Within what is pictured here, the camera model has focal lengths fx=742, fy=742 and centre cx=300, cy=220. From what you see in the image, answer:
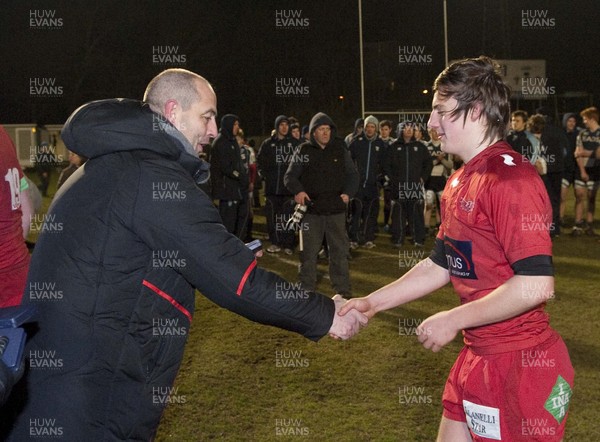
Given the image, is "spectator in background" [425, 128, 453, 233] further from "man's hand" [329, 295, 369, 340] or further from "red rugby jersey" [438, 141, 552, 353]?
"red rugby jersey" [438, 141, 552, 353]

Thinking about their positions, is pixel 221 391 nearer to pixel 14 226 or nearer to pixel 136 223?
pixel 14 226

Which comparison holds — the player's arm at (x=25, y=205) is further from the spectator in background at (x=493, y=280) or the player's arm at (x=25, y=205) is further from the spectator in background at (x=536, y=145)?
the spectator in background at (x=536, y=145)

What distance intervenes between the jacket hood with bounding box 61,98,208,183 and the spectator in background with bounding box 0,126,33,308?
1883 millimetres

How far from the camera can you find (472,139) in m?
2.87

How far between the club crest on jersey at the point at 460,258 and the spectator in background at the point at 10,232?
264 centimetres

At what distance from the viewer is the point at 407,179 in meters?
13.1

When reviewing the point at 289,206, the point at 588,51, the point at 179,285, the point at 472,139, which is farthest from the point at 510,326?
the point at 588,51

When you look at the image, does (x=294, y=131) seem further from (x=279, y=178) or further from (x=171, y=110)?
(x=171, y=110)

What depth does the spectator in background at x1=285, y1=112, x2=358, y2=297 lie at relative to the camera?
364 inches

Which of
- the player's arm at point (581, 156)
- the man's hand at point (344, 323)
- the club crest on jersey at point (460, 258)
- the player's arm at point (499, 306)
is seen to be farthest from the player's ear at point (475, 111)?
the player's arm at point (581, 156)

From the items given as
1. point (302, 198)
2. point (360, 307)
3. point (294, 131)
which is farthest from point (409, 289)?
point (294, 131)

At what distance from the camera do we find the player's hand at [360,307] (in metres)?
3.23

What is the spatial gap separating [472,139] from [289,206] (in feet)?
34.8

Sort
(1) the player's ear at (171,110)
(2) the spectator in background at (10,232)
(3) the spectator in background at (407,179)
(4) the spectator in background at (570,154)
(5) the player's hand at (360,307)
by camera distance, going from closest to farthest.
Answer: (1) the player's ear at (171,110) < (5) the player's hand at (360,307) < (2) the spectator in background at (10,232) < (3) the spectator in background at (407,179) < (4) the spectator in background at (570,154)
